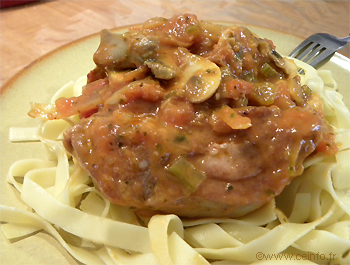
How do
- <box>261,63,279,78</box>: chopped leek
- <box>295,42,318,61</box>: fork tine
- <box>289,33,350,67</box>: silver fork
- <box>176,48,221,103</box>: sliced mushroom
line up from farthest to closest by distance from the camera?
1. <box>295,42,318,61</box>: fork tine
2. <box>289,33,350,67</box>: silver fork
3. <box>261,63,279,78</box>: chopped leek
4. <box>176,48,221,103</box>: sliced mushroom

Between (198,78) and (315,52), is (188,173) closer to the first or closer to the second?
(198,78)

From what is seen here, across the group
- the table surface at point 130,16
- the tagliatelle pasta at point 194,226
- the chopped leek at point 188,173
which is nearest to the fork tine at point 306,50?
the tagliatelle pasta at point 194,226

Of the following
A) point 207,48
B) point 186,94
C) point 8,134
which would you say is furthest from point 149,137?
point 8,134

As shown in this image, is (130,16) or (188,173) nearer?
(188,173)

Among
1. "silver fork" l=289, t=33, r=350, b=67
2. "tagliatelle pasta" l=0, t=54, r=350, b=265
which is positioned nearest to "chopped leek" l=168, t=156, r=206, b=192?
"tagliatelle pasta" l=0, t=54, r=350, b=265

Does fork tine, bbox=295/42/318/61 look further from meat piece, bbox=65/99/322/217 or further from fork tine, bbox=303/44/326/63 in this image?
meat piece, bbox=65/99/322/217

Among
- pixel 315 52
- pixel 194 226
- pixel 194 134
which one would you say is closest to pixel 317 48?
pixel 315 52
